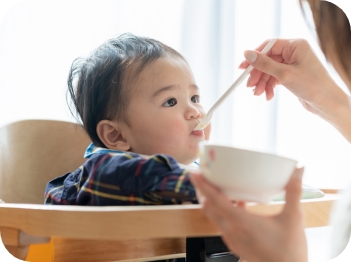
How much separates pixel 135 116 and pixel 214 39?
3.41ft

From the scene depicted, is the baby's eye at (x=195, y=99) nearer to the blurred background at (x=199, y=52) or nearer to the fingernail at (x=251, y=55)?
the fingernail at (x=251, y=55)

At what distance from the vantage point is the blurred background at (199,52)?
1.55m

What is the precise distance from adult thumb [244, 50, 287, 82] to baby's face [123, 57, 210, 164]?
155 millimetres

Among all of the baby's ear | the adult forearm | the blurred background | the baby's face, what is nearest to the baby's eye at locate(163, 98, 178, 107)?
the baby's face

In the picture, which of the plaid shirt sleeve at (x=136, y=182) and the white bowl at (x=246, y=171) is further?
the plaid shirt sleeve at (x=136, y=182)

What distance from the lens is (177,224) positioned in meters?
0.54

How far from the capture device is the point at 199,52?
185 cm

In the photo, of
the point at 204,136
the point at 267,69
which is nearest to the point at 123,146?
the point at 204,136

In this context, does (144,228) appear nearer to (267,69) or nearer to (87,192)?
(87,192)

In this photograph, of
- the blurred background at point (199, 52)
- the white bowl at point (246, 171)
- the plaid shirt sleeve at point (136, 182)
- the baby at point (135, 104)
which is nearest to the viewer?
the white bowl at point (246, 171)

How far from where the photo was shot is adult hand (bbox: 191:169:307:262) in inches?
19.1

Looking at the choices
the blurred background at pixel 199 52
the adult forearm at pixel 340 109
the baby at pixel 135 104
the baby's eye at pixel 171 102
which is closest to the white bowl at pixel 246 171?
the baby at pixel 135 104

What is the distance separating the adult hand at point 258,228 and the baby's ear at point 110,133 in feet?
1.60

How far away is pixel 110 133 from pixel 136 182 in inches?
14.5
